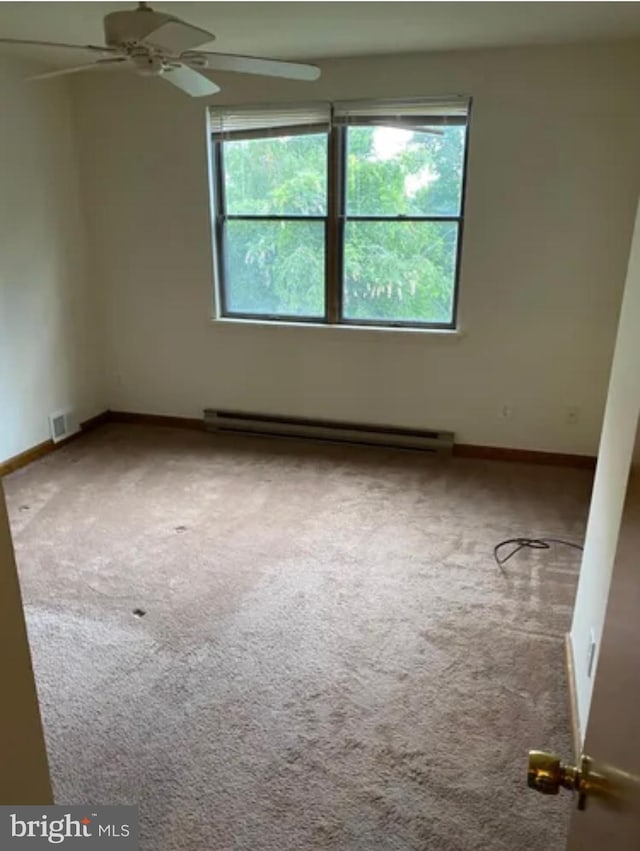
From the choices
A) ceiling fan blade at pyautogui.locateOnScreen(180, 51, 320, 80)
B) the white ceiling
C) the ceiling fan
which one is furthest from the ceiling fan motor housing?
the white ceiling

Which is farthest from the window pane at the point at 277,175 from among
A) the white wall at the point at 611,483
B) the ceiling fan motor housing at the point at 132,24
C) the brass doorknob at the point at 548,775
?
the brass doorknob at the point at 548,775

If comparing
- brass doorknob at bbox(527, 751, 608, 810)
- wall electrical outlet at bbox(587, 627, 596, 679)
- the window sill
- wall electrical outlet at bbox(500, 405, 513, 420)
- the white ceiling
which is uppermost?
the white ceiling

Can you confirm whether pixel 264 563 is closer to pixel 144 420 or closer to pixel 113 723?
pixel 113 723

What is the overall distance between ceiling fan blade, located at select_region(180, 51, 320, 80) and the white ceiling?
39 centimetres

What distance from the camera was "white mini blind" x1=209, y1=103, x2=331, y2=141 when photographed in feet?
12.6

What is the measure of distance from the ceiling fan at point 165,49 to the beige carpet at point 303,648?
6.85 ft

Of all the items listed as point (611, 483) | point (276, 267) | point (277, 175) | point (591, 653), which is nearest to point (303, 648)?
point (591, 653)

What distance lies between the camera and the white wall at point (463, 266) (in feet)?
11.5

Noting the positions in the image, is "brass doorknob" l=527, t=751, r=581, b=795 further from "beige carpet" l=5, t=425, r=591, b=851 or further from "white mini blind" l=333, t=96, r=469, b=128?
"white mini blind" l=333, t=96, r=469, b=128

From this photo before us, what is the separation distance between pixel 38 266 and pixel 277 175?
1674 millimetres

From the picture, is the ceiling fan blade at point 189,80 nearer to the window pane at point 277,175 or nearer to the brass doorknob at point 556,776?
the window pane at point 277,175

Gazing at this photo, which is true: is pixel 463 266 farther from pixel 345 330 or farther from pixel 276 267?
pixel 276 267

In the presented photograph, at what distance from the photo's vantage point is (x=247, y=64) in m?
2.41

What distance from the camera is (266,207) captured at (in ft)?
13.6
